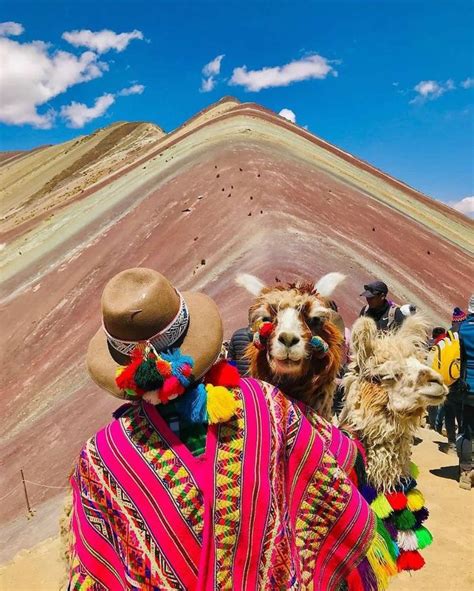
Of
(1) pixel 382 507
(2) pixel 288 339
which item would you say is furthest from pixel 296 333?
(1) pixel 382 507

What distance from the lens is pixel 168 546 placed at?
1.68m

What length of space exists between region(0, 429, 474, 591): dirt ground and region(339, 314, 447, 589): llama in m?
1.81

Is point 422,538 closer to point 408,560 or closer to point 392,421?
point 408,560

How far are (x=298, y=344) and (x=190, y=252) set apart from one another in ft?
39.6

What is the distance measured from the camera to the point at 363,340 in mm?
2561

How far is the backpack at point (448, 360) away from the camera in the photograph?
5410mm

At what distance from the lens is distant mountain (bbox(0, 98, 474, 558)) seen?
376 inches

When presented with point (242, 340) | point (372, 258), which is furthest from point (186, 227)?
point (242, 340)

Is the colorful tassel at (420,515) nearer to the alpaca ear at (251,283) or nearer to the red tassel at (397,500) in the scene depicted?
the red tassel at (397,500)

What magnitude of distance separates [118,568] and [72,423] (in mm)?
7777

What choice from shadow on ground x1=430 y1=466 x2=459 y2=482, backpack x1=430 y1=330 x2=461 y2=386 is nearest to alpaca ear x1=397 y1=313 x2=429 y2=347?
backpack x1=430 y1=330 x2=461 y2=386

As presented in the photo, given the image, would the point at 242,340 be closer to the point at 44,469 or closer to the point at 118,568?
the point at 118,568

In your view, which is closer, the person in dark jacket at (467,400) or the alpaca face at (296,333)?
the alpaca face at (296,333)

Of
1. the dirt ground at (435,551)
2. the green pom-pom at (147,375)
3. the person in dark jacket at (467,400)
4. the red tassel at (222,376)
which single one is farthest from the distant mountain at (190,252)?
the green pom-pom at (147,375)
